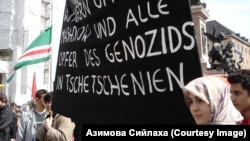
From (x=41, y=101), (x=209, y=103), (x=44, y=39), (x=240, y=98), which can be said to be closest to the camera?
(x=209, y=103)

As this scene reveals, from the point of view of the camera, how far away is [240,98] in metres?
2.05

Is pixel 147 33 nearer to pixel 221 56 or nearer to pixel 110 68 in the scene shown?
pixel 110 68

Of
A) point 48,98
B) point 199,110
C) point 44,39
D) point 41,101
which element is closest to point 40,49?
point 44,39

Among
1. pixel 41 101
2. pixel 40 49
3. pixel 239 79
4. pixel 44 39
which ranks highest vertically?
pixel 44 39

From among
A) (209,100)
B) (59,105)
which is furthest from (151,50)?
(59,105)

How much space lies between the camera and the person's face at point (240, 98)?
2.03 m

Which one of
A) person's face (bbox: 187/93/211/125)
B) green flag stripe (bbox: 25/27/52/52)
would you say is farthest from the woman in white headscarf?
green flag stripe (bbox: 25/27/52/52)

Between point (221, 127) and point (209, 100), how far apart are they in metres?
0.16

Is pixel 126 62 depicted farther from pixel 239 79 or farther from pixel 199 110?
pixel 239 79

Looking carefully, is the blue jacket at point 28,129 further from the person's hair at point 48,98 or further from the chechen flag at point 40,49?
the chechen flag at point 40,49

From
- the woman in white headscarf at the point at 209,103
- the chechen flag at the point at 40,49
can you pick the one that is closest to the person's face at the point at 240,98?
the woman in white headscarf at the point at 209,103

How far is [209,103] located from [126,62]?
1.60ft

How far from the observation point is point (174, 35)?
156 centimetres

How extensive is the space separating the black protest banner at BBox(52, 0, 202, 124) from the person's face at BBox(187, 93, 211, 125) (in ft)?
0.16
